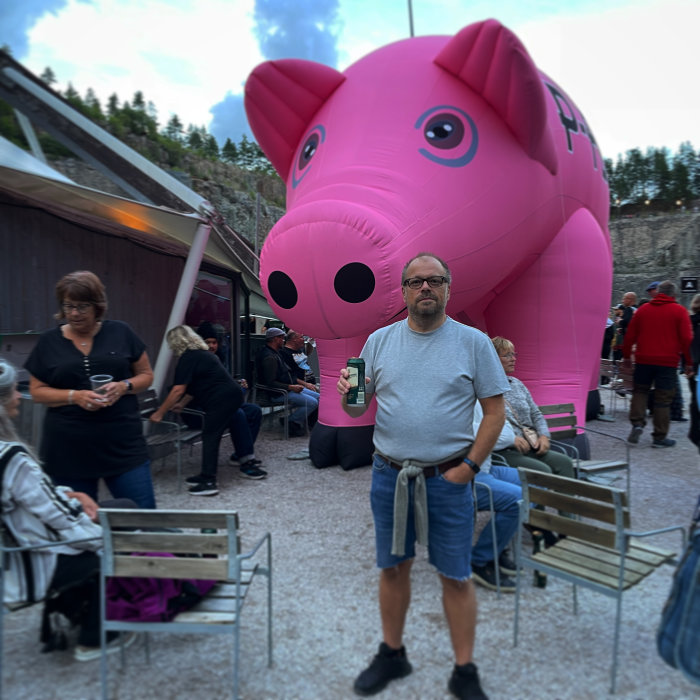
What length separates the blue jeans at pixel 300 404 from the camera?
6.88m

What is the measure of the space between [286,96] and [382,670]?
4.29 meters

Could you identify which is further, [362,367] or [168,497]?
[168,497]

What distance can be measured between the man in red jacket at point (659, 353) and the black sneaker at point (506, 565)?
3.79 meters

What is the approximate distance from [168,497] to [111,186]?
93.1 ft

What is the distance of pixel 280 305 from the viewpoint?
159 inches

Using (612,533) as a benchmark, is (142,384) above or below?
above

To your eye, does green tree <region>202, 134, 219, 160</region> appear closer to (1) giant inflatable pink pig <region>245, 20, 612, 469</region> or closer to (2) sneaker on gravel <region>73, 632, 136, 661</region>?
(1) giant inflatable pink pig <region>245, 20, 612, 469</region>

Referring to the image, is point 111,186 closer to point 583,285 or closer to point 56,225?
point 56,225

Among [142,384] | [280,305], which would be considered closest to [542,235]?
[280,305]

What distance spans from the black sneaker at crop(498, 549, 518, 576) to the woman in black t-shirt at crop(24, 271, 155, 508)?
6.14 feet

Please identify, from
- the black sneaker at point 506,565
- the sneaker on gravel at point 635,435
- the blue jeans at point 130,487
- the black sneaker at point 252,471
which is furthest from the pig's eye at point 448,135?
the sneaker on gravel at point 635,435

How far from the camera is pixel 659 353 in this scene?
627 cm

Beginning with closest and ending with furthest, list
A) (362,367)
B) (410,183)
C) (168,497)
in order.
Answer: (362,367), (410,183), (168,497)

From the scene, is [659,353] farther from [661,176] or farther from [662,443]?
[661,176]
